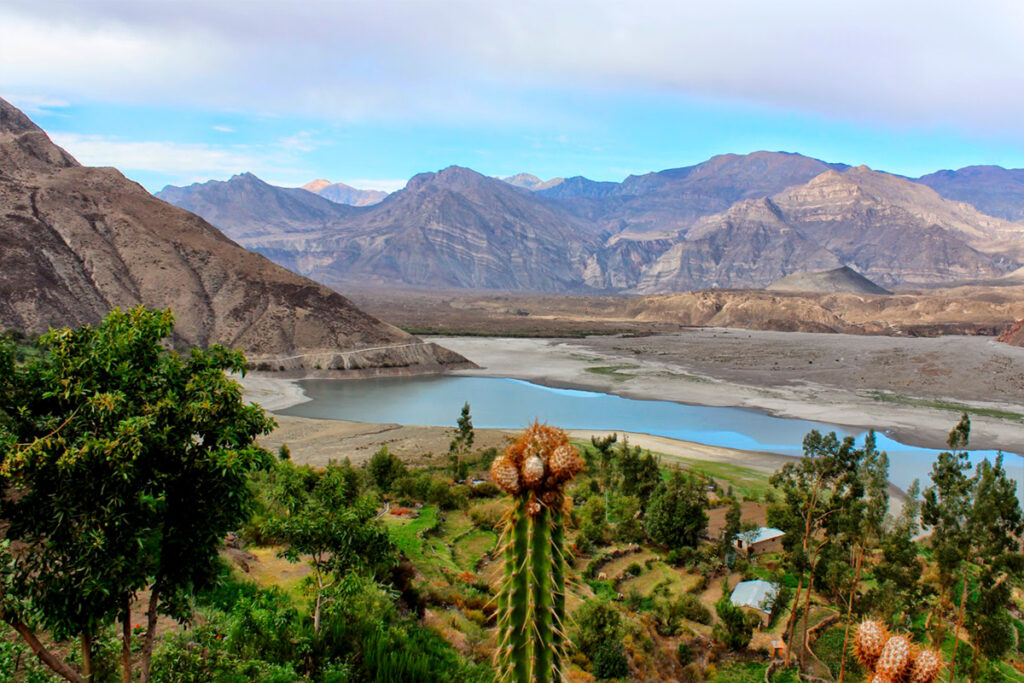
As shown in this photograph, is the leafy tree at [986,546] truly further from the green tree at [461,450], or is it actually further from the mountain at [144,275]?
the mountain at [144,275]

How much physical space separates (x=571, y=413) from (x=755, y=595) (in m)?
36.3

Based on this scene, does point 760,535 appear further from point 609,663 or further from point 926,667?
point 926,667

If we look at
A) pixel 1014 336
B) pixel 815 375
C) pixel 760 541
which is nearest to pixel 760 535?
pixel 760 541

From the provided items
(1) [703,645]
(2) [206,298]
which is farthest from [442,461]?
(2) [206,298]

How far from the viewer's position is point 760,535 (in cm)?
2977

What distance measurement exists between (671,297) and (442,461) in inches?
6506

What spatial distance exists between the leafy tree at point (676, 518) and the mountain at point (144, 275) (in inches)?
2343

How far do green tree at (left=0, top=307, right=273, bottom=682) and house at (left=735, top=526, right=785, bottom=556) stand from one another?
25170mm

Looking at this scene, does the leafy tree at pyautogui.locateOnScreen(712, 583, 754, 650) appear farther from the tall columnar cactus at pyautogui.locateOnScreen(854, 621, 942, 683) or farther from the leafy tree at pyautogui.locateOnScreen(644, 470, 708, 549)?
the tall columnar cactus at pyautogui.locateOnScreen(854, 621, 942, 683)

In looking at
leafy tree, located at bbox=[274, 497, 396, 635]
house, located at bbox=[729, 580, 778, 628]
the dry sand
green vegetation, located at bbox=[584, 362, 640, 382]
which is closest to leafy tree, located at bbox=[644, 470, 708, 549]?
house, located at bbox=[729, 580, 778, 628]

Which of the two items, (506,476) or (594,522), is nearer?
(506,476)

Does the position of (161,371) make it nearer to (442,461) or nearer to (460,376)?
(442,461)

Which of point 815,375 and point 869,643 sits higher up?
point 869,643

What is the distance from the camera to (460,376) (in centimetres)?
8344
